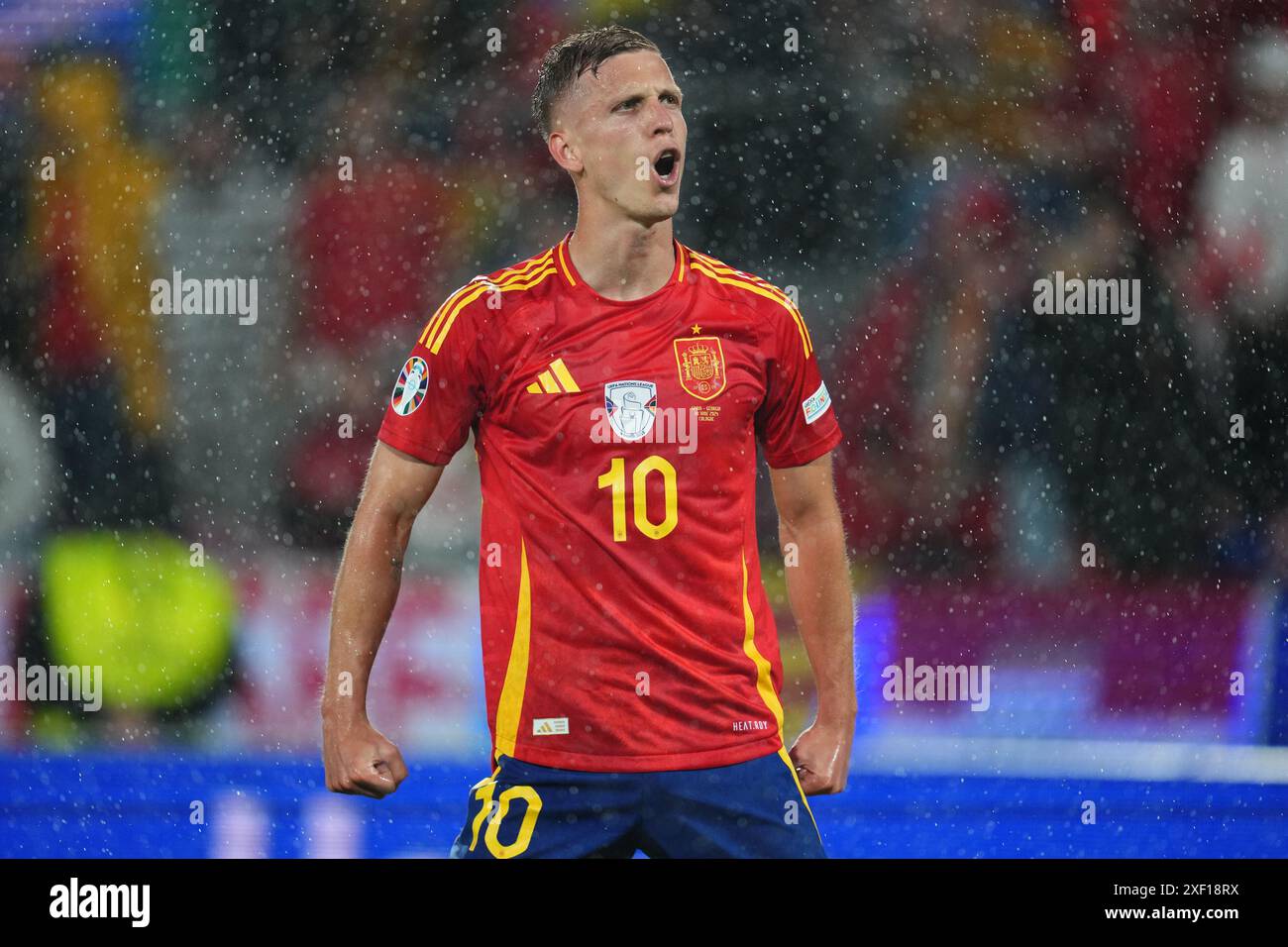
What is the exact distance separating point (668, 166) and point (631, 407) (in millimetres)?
491

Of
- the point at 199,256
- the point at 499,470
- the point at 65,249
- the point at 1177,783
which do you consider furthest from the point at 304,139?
the point at 1177,783

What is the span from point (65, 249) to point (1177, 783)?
15.6ft

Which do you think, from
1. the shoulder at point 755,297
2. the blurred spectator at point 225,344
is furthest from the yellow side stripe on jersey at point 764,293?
the blurred spectator at point 225,344

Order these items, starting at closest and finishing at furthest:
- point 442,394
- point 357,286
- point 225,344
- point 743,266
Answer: point 442,394, point 743,266, point 357,286, point 225,344

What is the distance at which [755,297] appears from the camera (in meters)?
2.91

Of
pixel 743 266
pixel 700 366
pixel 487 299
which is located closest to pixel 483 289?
pixel 487 299

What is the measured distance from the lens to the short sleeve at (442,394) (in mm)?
2779

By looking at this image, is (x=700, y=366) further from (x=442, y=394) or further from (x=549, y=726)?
(x=549, y=726)

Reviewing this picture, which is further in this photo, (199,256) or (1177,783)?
(199,256)

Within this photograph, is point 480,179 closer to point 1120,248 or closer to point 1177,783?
point 1120,248

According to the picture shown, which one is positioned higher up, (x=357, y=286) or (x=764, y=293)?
(x=357, y=286)

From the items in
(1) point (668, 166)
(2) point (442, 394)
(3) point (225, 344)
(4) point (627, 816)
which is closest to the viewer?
(4) point (627, 816)

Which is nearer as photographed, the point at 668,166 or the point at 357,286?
the point at 668,166

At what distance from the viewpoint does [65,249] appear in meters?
6.11
